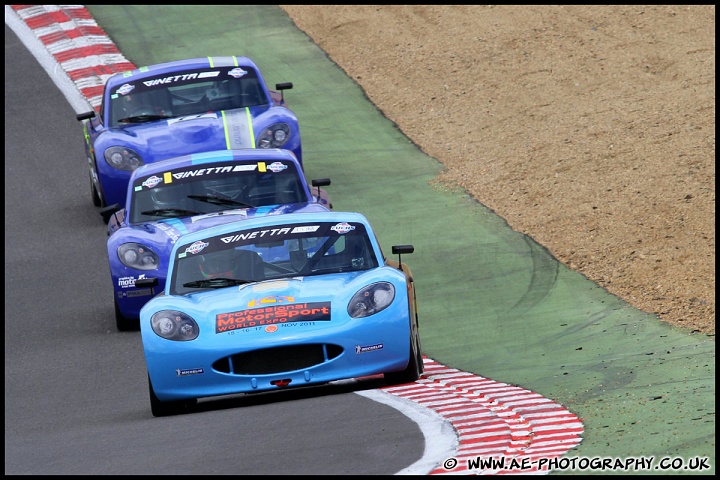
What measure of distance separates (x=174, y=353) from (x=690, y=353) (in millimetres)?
3703

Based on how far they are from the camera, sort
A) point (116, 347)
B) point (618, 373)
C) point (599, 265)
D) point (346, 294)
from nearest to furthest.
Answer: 1. point (346, 294)
2. point (618, 373)
3. point (116, 347)
4. point (599, 265)

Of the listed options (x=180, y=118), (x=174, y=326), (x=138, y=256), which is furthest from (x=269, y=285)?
(x=180, y=118)

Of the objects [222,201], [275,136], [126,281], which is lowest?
[126,281]

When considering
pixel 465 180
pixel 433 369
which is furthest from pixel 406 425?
pixel 465 180

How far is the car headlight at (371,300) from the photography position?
877 cm

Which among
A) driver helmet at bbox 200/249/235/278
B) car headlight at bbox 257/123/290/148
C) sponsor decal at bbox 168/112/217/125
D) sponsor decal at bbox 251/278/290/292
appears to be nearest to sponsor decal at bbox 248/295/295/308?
sponsor decal at bbox 251/278/290/292

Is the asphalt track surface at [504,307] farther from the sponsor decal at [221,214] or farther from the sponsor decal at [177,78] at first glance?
the sponsor decal at [177,78]

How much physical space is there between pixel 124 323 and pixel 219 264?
294 cm

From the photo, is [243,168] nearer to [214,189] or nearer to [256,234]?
[214,189]

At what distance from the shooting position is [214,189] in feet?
42.1

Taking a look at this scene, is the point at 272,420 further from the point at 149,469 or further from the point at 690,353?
the point at 690,353

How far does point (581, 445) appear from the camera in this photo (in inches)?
293

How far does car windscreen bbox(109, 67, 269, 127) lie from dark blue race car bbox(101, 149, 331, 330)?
2.74 meters

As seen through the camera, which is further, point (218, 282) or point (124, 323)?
point (124, 323)
